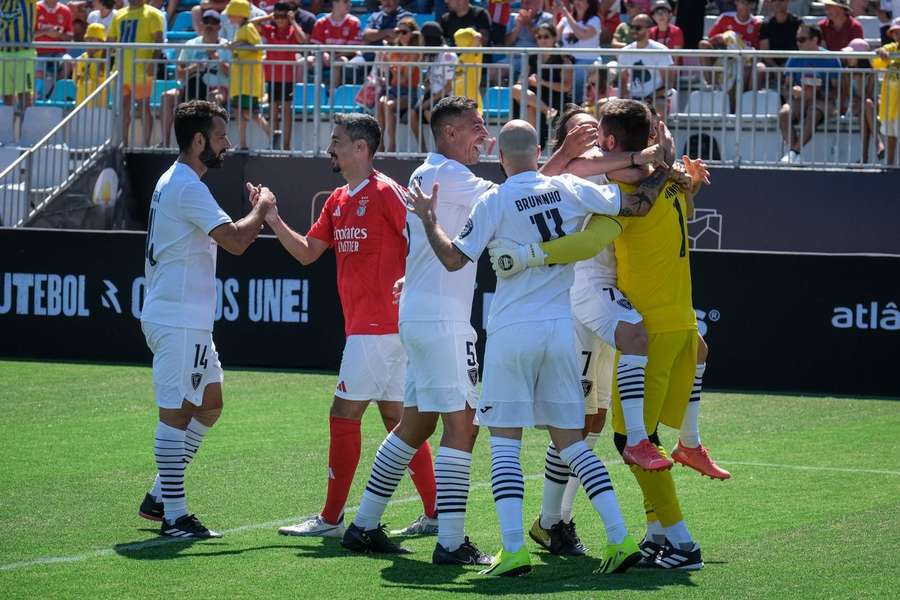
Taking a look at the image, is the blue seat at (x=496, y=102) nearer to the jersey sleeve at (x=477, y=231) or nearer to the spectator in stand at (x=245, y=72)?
the spectator in stand at (x=245, y=72)

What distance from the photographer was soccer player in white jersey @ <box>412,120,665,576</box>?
6816mm

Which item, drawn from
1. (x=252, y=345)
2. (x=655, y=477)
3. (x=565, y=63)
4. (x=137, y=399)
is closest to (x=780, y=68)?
(x=565, y=63)

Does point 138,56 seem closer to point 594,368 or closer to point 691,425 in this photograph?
point 594,368

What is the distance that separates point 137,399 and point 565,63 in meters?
7.41

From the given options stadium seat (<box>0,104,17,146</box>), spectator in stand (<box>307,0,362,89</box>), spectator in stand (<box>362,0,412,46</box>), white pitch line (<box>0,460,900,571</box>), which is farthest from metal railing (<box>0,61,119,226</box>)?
white pitch line (<box>0,460,900,571</box>)

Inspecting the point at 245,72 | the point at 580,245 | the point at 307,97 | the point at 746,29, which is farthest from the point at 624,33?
the point at 580,245

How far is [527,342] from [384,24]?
1380cm

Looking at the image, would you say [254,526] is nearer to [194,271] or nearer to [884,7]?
[194,271]

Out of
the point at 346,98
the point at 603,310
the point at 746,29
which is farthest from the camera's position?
the point at 746,29

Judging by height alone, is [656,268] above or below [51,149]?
above

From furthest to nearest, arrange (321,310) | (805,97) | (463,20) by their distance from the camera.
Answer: (463,20) < (805,97) < (321,310)

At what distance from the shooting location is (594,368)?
25.8ft

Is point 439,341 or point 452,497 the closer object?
point 452,497

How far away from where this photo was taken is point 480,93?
1795 cm
